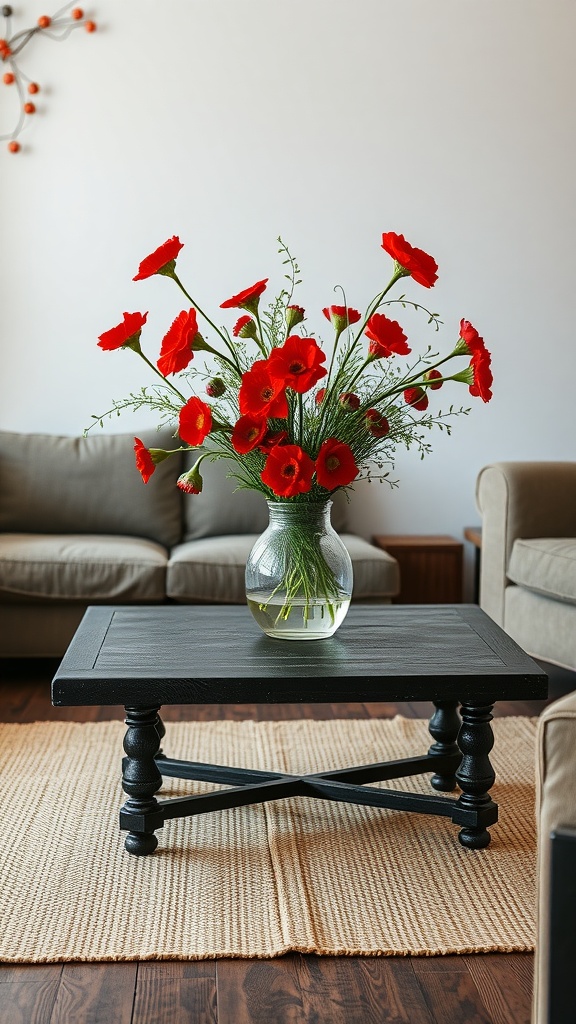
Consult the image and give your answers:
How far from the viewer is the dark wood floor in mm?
1554

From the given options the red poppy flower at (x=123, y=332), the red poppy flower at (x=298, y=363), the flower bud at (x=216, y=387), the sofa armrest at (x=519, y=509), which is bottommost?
the sofa armrest at (x=519, y=509)

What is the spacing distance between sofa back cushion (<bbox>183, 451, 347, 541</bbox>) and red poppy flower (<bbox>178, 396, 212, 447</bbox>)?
6.31 feet

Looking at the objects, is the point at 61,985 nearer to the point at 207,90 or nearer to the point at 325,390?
Answer: the point at 325,390

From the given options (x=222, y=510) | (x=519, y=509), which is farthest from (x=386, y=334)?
(x=222, y=510)

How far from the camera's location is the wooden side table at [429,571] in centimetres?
392

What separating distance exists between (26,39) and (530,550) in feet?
8.86

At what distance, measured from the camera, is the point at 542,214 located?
416cm

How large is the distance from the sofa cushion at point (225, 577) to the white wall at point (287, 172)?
100 cm

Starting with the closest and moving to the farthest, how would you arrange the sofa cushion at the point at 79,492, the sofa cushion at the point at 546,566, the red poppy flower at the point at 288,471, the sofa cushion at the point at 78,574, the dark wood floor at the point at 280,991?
the dark wood floor at the point at 280,991, the red poppy flower at the point at 288,471, the sofa cushion at the point at 546,566, the sofa cushion at the point at 78,574, the sofa cushion at the point at 79,492

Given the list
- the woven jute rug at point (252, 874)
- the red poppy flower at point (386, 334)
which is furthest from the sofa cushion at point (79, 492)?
the red poppy flower at point (386, 334)

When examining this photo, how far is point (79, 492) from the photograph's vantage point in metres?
3.81

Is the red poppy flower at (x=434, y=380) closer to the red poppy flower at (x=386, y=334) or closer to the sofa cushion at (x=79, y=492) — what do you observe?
the red poppy flower at (x=386, y=334)

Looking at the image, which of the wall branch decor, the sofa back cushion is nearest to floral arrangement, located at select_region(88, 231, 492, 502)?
the sofa back cushion

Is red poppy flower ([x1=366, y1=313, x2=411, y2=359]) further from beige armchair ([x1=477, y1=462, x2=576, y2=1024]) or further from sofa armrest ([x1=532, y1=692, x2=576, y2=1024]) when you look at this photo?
beige armchair ([x1=477, y1=462, x2=576, y2=1024])
